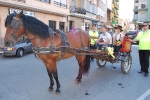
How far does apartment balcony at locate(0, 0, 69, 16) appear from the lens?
15.1 metres

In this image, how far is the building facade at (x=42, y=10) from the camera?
15016mm

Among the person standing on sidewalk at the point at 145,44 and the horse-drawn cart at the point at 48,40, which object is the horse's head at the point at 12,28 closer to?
the horse-drawn cart at the point at 48,40

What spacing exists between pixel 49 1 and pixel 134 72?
624 inches

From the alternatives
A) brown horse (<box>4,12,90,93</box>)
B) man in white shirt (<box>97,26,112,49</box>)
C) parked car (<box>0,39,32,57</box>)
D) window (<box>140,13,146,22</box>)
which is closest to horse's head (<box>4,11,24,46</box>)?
brown horse (<box>4,12,90,93</box>)

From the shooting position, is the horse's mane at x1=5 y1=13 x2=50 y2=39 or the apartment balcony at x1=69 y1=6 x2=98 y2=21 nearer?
the horse's mane at x1=5 y1=13 x2=50 y2=39

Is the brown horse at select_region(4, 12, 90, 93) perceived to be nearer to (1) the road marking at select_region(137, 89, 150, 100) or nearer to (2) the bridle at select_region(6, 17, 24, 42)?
(2) the bridle at select_region(6, 17, 24, 42)

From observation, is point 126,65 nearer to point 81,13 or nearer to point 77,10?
point 77,10

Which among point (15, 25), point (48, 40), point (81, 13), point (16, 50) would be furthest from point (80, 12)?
point (15, 25)

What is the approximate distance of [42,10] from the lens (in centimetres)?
1884

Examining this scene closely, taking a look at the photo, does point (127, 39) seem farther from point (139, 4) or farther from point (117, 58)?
point (139, 4)

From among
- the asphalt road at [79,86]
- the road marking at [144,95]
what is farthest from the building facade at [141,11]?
the road marking at [144,95]

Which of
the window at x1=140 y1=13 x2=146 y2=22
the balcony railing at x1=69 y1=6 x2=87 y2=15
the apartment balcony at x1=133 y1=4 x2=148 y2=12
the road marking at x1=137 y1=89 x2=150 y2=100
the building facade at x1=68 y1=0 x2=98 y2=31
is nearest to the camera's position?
the road marking at x1=137 y1=89 x2=150 y2=100

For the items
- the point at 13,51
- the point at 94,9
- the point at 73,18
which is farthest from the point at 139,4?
the point at 13,51

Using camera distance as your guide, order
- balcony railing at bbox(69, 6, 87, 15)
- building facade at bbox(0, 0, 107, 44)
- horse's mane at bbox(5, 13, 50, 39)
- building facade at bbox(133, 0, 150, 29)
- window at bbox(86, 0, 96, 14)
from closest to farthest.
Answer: horse's mane at bbox(5, 13, 50, 39) < building facade at bbox(0, 0, 107, 44) < balcony railing at bbox(69, 6, 87, 15) < window at bbox(86, 0, 96, 14) < building facade at bbox(133, 0, 150, 29)
